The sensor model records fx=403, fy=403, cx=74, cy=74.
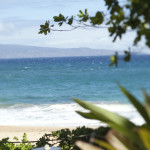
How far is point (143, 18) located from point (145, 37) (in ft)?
0.30

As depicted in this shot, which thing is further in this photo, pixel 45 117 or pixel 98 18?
pixel 45 117

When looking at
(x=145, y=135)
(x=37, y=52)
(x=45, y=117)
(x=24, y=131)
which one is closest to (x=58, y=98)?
(x=45, y=117)

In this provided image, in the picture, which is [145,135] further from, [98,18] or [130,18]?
[98,18]

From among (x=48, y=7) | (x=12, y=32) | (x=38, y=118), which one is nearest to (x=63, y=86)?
(x=38, y=118)

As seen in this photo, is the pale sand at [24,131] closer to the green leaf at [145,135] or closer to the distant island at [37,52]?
the green leaf at [145,135]

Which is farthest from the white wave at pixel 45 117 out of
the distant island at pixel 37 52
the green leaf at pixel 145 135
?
the distant island at pixel 37 52

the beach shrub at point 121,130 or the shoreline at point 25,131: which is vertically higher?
the shoreline at point 25,131

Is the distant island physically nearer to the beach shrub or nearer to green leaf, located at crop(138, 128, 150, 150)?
the beach shrub

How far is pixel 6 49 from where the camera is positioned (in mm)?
156625

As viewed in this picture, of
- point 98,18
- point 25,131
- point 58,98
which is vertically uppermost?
point 58,98

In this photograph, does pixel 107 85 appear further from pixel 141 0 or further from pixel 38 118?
pixel 141 0

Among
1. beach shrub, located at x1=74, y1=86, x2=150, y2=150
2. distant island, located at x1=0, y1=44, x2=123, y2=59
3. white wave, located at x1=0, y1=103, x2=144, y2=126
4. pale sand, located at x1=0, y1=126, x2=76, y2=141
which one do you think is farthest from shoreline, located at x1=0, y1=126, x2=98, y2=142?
distant island, located at x1=0, y1=44, x2=123, y2=59

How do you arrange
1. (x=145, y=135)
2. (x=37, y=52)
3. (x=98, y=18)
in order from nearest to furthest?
1. (x=145, y=135)
2. (x=98, y=18)
3. (x=37, y=52)

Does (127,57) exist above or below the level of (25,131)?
below
